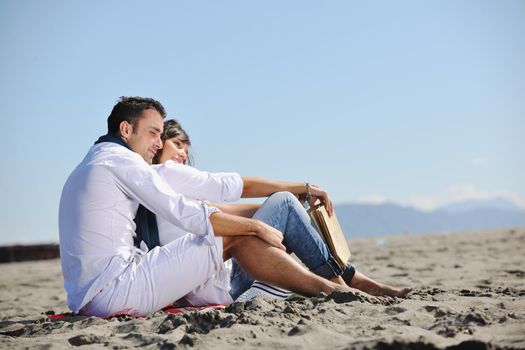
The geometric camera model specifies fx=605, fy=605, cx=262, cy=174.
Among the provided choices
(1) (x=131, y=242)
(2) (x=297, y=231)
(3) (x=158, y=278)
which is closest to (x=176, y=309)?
(3) (x=158, y=278)

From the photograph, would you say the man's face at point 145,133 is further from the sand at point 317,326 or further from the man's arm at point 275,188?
the sand at point 317,326

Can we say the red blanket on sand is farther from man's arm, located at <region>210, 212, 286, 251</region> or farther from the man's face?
the man's face

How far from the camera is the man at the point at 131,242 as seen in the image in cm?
306

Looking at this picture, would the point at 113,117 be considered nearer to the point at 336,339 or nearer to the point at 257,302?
the point at 257,302

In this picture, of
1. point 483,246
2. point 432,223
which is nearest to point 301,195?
point 483,246

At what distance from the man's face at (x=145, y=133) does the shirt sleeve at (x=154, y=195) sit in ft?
0.88

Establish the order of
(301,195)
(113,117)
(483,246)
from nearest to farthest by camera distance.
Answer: (113,117) → (301,195) → (483,246)

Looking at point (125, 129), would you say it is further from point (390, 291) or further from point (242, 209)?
point (390, 291)

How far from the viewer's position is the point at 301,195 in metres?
4.08

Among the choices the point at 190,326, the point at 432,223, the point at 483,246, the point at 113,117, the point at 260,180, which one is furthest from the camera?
the point at 432,223

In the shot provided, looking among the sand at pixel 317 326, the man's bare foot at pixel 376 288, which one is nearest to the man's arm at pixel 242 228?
the sand at pixel 317 326

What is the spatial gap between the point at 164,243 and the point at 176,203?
1.65ft

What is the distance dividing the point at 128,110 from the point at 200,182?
58 cm

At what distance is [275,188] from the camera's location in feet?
12.7
